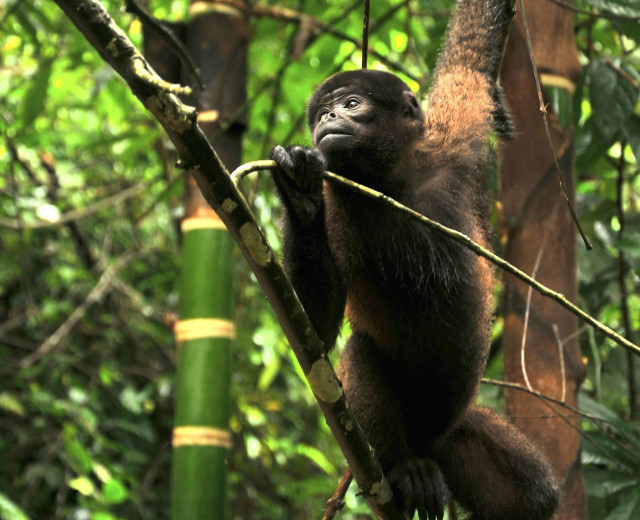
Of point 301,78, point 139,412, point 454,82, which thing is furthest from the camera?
point 139,412

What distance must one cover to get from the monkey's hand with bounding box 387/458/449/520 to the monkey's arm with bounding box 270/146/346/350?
20.4 inches

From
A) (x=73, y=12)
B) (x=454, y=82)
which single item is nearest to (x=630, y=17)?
(x=454, y=82)

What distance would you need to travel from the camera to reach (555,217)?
10.1 feet

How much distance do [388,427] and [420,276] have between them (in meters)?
0.58

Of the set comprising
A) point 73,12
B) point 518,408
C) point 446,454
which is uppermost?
point 73,12

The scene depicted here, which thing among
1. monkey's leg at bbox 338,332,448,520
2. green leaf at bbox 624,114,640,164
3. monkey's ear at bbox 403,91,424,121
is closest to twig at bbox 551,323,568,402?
monkey's leg at bbox 338,332,448,520

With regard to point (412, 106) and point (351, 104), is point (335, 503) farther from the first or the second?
point (412, 106)

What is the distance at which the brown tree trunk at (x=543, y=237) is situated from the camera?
297 cm

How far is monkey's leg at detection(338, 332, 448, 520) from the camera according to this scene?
99.4 inches

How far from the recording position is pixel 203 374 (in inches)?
124

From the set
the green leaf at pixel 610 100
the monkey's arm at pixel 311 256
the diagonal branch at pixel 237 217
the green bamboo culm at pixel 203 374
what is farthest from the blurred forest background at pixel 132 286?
the diagonal branch at pixel 237 217

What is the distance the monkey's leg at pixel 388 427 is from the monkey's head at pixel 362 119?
27.0 inches

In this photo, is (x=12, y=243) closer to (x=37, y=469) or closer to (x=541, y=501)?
(x=37, y=469)

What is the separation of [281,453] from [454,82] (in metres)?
3.99
